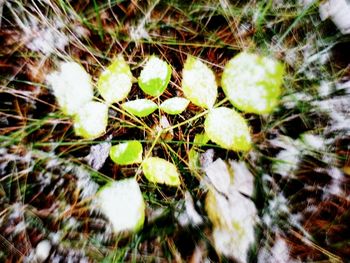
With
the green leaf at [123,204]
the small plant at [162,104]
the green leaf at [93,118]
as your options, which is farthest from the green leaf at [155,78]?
the green leaf at [123,204]

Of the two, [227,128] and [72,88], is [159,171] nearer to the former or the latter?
[227,128]

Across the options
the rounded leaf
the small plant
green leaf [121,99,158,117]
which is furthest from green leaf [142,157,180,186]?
the rounded leaf

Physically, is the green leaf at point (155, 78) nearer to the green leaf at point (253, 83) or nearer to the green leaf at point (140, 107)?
the green leaf at point (140, 107)

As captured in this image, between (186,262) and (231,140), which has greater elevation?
(231,140)

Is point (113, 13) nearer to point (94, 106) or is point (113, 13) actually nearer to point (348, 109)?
point (94, 106)

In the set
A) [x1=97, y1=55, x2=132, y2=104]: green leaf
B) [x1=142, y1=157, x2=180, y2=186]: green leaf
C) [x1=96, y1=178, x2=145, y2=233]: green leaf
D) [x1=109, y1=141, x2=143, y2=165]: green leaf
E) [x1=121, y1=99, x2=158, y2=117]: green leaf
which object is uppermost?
[x1=97, y1=55, x2=132, y2=104]: green leaf

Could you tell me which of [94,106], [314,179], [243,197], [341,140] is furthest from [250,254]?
[94,106]

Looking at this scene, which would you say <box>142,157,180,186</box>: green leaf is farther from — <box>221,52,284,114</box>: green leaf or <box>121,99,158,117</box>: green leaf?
<box>221,52,284,114</box>: green leaf
